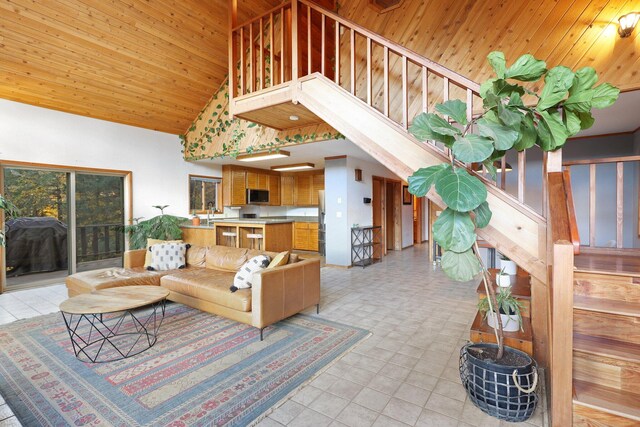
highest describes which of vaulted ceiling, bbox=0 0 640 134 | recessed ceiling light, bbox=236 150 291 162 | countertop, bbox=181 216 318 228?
vaulted ceiling, bbox=0 0 640 134

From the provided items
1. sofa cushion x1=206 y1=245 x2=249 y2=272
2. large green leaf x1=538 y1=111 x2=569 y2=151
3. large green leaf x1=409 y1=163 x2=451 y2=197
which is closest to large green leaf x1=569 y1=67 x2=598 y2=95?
large green leaf x1=538 y1=111 x2=569 y2=151

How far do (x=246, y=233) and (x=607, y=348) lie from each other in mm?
5137

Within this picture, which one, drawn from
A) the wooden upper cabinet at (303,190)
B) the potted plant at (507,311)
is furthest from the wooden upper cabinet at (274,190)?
the potted plant at (507,311)

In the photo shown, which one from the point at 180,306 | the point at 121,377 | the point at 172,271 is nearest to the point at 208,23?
the point at 172,271

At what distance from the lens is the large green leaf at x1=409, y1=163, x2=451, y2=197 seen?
1.80 metres

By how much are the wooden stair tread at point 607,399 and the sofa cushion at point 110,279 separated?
435 centimetres

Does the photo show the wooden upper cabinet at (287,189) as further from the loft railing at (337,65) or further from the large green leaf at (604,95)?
the large green leaf at (604,95)

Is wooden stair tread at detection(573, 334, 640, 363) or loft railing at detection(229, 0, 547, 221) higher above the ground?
loft railing at detection(229, 0, 547, 221)

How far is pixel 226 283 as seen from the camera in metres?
3.48

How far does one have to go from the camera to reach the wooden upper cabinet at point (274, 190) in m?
8.70

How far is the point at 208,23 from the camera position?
5.09 meters

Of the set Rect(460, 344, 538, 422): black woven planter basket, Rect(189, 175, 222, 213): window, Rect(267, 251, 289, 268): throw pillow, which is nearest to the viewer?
Rect(460, 344, 538, 422): black woven planter basket

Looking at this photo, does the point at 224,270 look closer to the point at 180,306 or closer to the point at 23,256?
the point at 180,306

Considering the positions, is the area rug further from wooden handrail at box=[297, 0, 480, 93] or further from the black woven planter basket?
wooden handrail at box=[297, 0, 480, 93]
